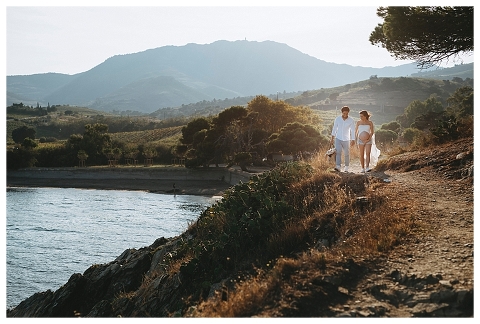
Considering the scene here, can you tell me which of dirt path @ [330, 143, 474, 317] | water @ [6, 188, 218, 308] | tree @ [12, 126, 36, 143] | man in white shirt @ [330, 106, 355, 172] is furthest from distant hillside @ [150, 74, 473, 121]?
dirt path @ [330, 143, 474, 317]

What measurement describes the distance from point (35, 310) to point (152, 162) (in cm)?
7087

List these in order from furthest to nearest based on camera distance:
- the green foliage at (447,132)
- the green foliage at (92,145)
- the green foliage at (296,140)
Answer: the green foliage at (92,145) < the green foliage at (296,140) < the green foliage at (447,132)

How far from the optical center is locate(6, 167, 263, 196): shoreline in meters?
57.1

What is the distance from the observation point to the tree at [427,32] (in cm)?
1497

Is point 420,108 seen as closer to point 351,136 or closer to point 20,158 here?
point 20,158

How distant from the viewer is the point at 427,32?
15.7 metres

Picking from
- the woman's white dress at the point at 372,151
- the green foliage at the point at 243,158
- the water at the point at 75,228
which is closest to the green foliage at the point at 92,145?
the water at the point at 75,228

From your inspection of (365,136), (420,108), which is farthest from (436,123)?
(420,108)

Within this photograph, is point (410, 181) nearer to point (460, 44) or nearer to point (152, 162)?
point (460, 44)

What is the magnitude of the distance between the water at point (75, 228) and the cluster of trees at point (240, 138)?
9747 mm

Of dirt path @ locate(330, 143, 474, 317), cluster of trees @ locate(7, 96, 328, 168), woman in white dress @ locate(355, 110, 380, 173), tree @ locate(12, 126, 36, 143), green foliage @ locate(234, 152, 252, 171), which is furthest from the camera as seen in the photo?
tree @ locate(12, 126, 36, 143)

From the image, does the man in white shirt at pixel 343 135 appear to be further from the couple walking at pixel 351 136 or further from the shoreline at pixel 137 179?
the shoreline at pixel 137 179

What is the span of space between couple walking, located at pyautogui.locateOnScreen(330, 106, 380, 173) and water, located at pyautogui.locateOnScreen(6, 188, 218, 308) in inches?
264

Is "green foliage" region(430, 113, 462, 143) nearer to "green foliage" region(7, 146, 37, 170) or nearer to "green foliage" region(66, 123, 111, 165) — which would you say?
"green foliage" region(7, 146, 37, 170)
